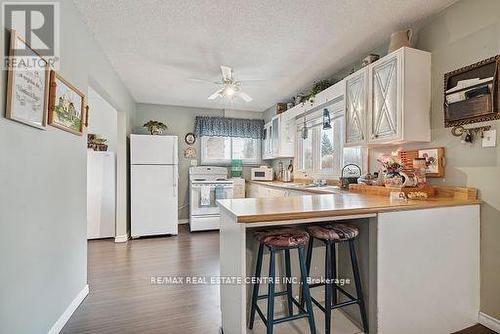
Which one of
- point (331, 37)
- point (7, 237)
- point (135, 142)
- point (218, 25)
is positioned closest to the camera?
point (7, 237)

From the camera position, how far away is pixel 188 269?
279 cm

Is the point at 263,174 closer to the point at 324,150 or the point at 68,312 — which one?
the point at 324,150

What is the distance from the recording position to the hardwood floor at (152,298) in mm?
1780

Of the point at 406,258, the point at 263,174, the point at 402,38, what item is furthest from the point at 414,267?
A: the point at 263,174

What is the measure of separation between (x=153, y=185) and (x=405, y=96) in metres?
3.64

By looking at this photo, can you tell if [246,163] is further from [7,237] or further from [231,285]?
[7,237]

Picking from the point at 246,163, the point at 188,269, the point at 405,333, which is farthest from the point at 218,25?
the point at 246,163

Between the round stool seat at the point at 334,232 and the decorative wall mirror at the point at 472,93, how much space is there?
1163mm

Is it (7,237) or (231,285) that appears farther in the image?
(231,285)

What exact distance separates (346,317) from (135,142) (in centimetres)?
368

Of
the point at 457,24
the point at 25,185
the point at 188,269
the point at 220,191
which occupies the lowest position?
the point at 188,269

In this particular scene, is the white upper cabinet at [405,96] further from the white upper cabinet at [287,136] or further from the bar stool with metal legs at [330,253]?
the white upper cabinet at [287,136]

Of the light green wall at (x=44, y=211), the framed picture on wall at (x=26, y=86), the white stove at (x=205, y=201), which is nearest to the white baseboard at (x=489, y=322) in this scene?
the light green wall at (x=44, y=211)

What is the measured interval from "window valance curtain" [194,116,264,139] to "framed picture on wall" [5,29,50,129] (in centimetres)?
357
